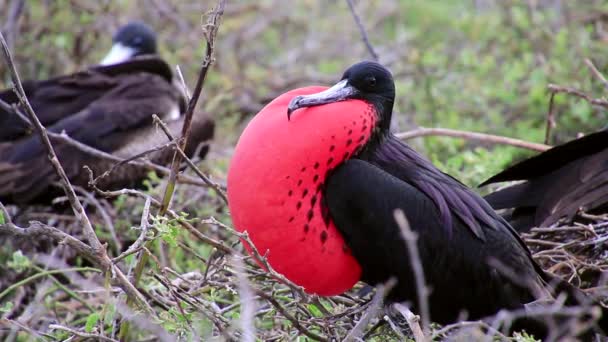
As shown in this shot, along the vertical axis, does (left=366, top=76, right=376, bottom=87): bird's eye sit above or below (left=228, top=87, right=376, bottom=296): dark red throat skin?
above

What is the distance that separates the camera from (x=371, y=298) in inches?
113

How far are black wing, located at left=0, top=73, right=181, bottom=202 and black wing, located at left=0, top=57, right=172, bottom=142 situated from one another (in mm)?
55

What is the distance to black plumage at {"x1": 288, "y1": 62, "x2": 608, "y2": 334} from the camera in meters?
2.67

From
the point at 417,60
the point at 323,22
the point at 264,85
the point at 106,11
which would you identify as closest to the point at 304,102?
the point at 417,60

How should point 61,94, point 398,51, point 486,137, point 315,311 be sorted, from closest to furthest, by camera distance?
point 315,311 < point 486,137 < point 61,94 < point 398,51

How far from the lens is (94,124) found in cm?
466

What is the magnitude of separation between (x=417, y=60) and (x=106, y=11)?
183 cm

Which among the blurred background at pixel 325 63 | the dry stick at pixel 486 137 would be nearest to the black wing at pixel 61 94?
the blurred background at pixel 325 63

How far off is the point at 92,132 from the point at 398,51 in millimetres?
1895

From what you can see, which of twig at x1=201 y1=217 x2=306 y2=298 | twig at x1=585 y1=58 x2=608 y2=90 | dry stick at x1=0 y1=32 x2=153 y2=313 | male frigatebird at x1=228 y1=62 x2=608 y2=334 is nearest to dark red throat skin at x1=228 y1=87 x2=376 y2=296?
male frigatebird at x1=228 y1=62 x2=608 y2=334

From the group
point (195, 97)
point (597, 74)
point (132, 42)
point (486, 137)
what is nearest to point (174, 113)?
point (132, 42)

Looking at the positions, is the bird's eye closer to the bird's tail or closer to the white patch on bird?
the bird's tail

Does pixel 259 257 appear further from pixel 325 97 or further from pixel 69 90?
pixel 69 90

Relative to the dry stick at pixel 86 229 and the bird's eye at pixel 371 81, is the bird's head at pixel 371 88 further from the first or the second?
the dry stick at pixel 86 229
